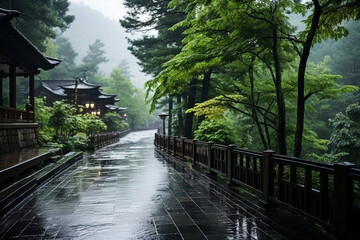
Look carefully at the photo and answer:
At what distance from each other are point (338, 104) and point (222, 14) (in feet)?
97.1

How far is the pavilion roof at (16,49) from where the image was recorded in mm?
8320

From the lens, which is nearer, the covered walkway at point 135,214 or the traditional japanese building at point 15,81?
the covered walkway at point 135,214

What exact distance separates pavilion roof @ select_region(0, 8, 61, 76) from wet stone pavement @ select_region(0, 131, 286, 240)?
193 inches

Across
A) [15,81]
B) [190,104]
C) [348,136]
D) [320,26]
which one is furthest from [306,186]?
[348,136]

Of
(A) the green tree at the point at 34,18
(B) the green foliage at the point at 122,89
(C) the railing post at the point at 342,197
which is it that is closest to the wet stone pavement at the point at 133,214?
(C) the railing post at the point at 342,197

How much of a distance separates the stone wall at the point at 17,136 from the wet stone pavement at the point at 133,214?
344 cm

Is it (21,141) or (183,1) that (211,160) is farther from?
(21,141)

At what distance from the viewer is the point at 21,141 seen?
12805 mm

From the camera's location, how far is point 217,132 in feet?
43.1

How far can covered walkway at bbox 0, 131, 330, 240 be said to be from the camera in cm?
477

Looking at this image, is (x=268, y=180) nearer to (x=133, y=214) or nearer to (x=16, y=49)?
(x=133, y=214)

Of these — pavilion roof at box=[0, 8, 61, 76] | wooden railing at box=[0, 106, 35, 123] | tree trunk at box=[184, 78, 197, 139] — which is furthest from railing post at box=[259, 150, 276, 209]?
tree trunk at box=[184, 78, 197, 139]

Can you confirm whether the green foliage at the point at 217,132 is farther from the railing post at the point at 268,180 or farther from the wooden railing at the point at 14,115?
the wooden railing at the point at 14,115

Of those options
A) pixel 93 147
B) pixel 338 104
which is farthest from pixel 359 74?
pixel 93 147
